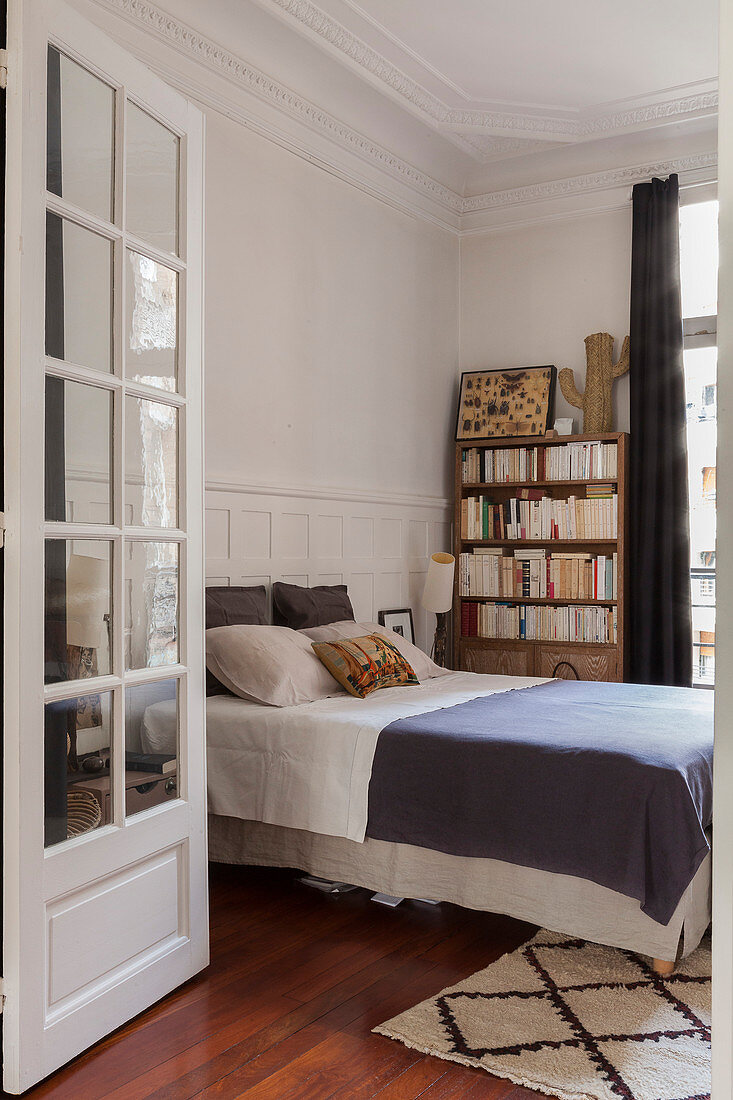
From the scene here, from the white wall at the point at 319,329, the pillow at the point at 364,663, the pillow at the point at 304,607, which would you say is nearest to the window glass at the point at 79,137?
the white wall at the point at 319,329

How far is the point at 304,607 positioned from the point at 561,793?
1.79 m

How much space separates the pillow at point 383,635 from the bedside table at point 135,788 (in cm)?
148

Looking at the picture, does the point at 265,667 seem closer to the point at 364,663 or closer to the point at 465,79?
the point at 364,663

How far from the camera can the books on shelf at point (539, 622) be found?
5277 millimetres

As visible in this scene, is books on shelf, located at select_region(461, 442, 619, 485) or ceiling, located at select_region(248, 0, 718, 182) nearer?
ceiling, located at select_region(248, 0, 718, 182)

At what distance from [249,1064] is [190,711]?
35.0 inches

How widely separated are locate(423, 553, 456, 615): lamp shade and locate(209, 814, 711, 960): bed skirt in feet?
6.97

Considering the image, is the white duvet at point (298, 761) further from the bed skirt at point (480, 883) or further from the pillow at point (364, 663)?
the pillow at point (364, 663)

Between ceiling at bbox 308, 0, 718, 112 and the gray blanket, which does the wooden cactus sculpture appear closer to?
ceiling at bbox 308, 0, 718, 112

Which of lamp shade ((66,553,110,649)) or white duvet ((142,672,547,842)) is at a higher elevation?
lamp shade ((66,553,110,649))

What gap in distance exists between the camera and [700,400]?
5.30m

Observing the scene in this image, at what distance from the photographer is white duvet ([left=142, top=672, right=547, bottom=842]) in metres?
3.04

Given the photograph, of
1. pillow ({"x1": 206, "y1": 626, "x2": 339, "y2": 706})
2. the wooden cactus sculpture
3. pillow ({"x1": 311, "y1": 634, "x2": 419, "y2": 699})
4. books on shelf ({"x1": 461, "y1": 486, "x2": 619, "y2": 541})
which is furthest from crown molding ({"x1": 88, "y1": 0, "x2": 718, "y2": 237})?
pillow ({"x1": 311, "y1": 634, "x2": 419, "y2": 699})

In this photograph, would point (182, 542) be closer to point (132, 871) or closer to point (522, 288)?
point (132, 871)
